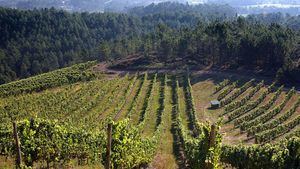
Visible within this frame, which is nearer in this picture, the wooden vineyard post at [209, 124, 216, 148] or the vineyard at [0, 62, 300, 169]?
the wooden vineyard post at [209, 124, 216, 148]

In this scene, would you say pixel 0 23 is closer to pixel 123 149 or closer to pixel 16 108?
pixel 16 108

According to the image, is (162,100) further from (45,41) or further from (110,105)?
(45,41)

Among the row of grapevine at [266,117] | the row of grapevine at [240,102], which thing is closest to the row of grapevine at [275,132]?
the row of grapevine at [266,117]

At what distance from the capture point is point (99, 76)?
298 feet

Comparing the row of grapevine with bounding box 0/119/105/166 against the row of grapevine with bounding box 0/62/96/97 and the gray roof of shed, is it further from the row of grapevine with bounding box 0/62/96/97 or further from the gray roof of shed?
the row of grapevine with bounding box 0/62/96/97

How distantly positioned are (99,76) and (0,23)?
9904 cm

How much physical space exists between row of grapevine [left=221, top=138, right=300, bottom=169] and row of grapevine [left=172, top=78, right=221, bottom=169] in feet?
11.1

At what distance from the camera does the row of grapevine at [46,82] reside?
78625 millimetres

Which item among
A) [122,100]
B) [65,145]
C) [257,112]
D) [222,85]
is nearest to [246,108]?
[257,112]

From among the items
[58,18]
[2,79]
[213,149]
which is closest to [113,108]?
[213,149]

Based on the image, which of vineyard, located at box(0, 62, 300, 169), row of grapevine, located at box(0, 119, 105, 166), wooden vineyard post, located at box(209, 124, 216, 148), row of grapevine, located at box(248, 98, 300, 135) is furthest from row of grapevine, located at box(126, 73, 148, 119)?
wooden vineyard post, located at box(209, 124, 216, 148)

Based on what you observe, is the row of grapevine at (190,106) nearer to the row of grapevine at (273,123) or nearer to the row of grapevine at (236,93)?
the row of grapevine at (236,93)

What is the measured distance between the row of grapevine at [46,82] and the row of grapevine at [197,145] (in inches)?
955

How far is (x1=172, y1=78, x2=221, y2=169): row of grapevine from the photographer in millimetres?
17694
